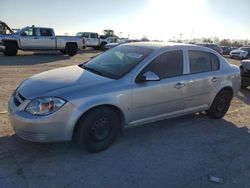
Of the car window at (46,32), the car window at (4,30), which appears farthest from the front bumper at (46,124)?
the car window at (46,32)

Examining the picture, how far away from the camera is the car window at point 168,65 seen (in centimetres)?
465

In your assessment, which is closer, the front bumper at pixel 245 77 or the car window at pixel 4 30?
the front bumper at pixel 245 77

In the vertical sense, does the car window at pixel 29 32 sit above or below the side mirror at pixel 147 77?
above

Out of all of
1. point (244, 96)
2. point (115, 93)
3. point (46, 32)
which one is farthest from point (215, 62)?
point (46, 32)

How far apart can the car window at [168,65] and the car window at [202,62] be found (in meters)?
0.30

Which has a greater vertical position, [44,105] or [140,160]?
[44,105]

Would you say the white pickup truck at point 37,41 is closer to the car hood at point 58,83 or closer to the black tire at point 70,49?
the black tire at point 70,49

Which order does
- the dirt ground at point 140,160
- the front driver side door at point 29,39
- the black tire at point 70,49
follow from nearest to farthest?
the dirt ground at point 140,160
the front driver side door at point 29,39
the black tire at point 70,49

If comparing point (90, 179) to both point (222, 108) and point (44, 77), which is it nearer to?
point (44, 77)

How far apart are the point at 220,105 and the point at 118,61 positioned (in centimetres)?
263

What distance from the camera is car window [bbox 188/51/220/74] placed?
527 cm

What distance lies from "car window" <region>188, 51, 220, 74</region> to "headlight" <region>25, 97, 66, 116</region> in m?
2.66

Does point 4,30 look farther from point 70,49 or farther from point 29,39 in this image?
point 70,49

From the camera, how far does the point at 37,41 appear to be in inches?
754
